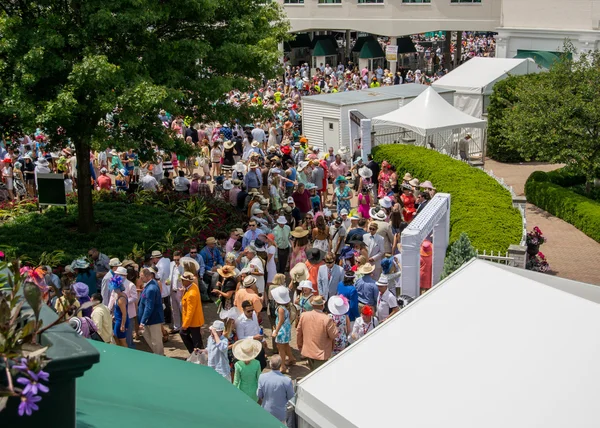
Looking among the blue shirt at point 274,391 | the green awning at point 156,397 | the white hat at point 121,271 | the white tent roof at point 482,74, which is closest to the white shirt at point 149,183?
the white hat at point 121,271

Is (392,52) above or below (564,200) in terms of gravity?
above

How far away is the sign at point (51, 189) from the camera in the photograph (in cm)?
1566

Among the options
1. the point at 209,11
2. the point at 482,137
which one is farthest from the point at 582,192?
the point at 209,11

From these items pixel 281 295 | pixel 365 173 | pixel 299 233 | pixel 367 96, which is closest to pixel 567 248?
pixel 365 173

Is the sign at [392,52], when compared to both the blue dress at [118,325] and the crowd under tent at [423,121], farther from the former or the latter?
the blue dress at [118,325]

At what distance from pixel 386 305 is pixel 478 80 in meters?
20.1

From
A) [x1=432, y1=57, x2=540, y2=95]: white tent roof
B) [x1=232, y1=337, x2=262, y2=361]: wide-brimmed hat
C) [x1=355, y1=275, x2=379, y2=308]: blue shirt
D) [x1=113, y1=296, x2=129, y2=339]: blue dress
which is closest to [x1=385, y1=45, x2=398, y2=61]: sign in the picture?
[x1=432, y1=57, x2=540, y2=95]: white tent roof

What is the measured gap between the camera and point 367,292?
11.3 metres

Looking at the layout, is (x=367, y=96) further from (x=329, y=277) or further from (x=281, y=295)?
(x=281, y=295)

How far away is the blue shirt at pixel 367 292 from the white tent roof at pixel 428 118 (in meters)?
12.1

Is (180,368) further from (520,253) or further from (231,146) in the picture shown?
(231,146)

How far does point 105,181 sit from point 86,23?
524cm

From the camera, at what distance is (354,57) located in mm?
53219

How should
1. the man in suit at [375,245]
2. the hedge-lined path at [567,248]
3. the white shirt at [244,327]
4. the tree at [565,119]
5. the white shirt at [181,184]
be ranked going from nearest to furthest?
the white shirt at [244,327] < the man in suit at [375,245] < the hedge-lined path at [567,248] < the white shirt at [181,184] < the tree at [565,119]
